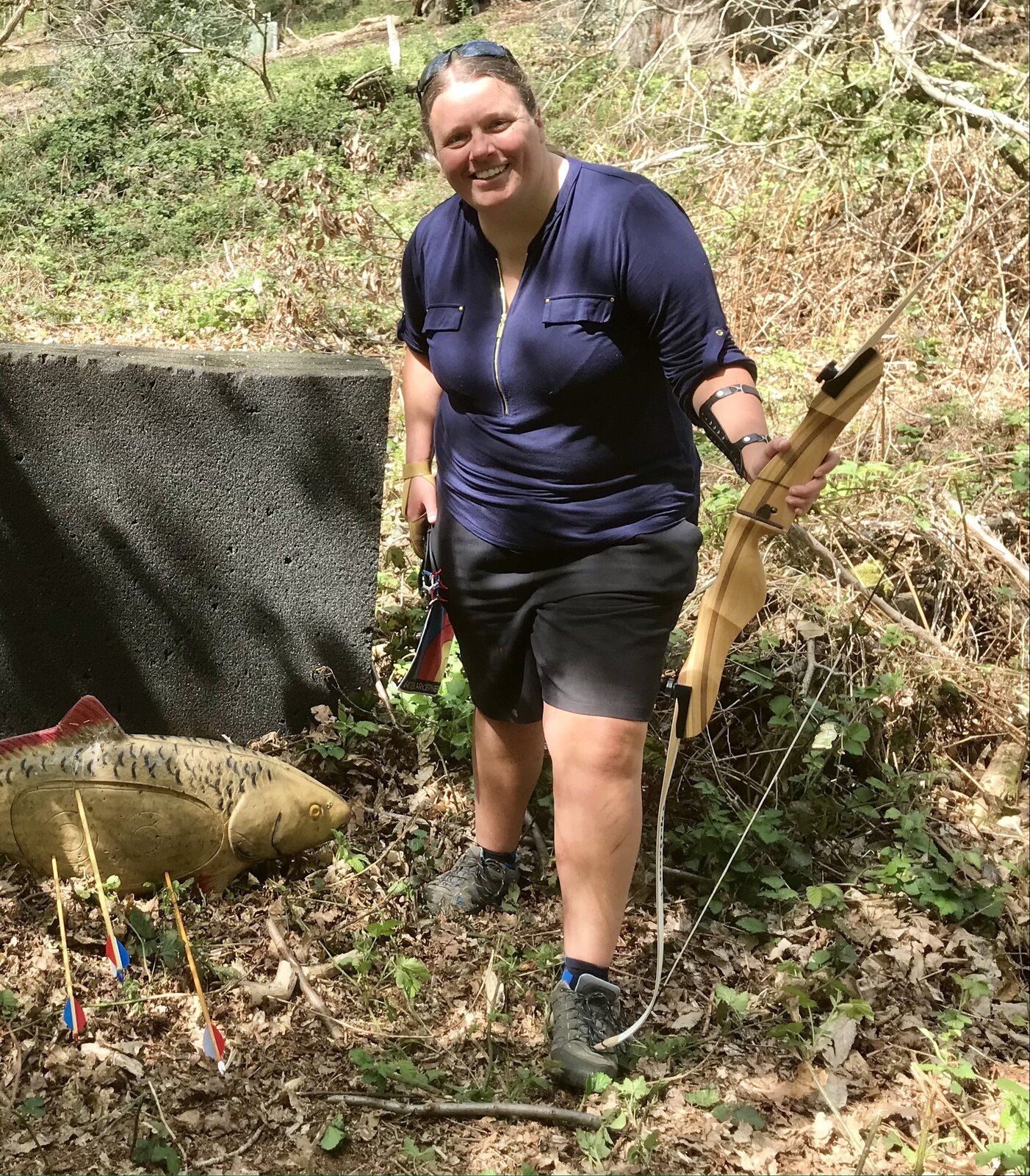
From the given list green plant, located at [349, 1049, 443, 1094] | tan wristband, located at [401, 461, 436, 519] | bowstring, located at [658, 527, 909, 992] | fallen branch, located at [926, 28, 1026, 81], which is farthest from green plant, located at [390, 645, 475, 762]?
fallen branch, located at [926, 28, 1026, 81]

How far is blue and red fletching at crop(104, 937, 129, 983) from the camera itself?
104 inches

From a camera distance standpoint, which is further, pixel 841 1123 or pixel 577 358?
pixel 841 1123

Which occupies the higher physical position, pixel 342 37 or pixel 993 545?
pixel 342 37

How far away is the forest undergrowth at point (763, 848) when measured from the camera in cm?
258

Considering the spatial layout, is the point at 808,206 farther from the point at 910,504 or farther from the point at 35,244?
the point at 35,244

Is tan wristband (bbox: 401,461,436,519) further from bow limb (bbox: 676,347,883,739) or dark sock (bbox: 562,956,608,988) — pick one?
dark sock (bbox: 562,956,608,988)

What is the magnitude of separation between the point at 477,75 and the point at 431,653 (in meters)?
1.52

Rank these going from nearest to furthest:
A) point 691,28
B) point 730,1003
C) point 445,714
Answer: point 730,1003 < point 445,714 < point 691,28

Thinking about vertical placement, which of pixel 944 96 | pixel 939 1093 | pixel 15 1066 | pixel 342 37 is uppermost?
pixel 342 37

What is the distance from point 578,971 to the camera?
2.71 meters

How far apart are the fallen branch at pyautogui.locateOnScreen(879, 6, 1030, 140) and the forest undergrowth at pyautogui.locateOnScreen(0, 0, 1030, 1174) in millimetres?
93

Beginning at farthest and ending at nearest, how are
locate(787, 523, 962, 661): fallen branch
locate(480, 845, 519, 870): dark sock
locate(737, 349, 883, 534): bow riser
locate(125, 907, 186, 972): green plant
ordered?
locate(787, 523, 962, 661): fallen branch < locate(480, 845, 519, 870): dark sock < locate(125, 907, 186, 972): green plant < locate(737, 349, 883, 534): bow riser

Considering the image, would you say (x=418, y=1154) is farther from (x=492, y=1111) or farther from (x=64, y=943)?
(x=64, y=943)

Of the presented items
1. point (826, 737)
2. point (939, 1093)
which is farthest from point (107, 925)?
point (826, 737)
